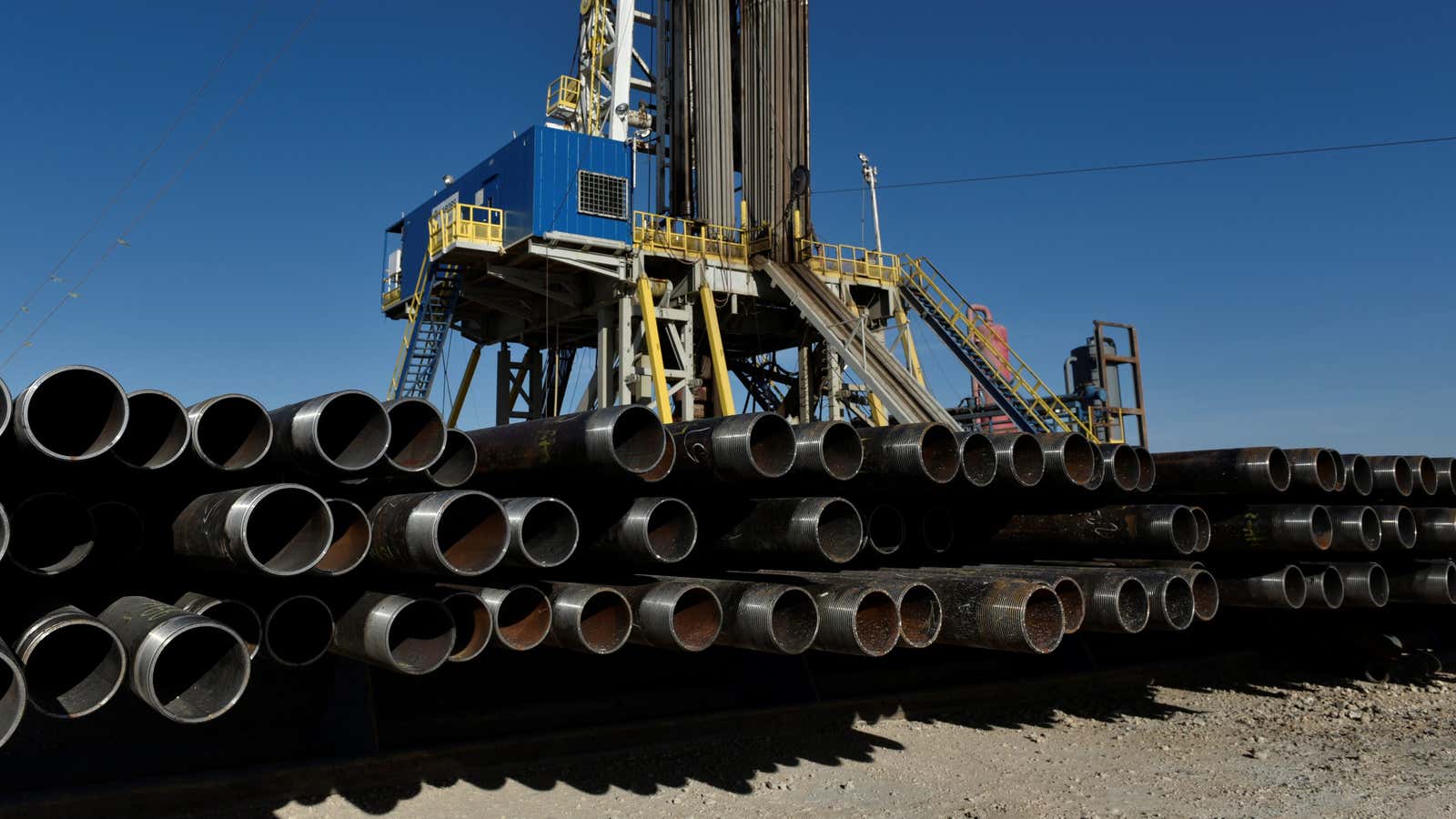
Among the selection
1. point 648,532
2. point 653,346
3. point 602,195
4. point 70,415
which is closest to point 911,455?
point 648,532

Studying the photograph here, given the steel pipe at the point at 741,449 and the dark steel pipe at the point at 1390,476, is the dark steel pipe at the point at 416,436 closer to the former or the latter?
the steel pipe at the point at 741,449

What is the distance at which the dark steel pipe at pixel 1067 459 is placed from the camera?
22.0ft

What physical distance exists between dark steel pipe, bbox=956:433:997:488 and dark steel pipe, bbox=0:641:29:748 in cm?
484

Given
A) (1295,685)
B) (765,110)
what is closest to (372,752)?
(1295,685)

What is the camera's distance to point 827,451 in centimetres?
596

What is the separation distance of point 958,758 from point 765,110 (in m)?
19.8

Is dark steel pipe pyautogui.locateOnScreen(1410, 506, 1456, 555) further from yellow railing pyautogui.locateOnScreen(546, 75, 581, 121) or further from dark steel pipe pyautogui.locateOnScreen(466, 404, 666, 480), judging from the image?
yellow railing pyautogui.locateOnScreen(546, 75, 581, 121)

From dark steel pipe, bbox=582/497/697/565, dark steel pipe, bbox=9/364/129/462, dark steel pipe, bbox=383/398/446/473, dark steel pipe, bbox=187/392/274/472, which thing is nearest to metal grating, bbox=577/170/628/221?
dark steel pipe, bbox=582/497/697/565

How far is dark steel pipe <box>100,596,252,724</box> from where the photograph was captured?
397 centimetres

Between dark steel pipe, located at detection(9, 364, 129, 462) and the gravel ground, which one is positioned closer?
dark steel pipe, located at detection(9, 364, 129, 462)

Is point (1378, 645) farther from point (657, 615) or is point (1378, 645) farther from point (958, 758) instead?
point (657, 615)

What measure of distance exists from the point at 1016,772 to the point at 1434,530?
5.16 m

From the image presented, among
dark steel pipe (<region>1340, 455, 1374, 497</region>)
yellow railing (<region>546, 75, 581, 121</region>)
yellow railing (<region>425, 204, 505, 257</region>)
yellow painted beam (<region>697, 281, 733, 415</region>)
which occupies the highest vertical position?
yellow railing (<region>546, 75, 581, 121</region>)

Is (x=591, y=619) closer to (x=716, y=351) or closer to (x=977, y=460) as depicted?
(x=977, y=460)
